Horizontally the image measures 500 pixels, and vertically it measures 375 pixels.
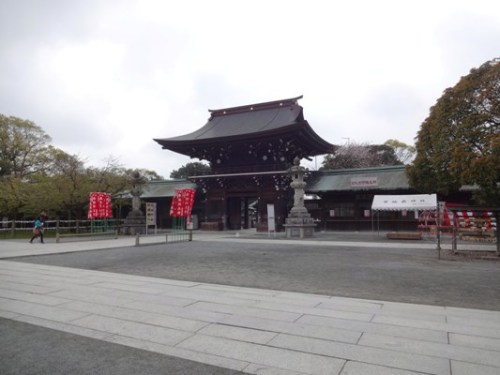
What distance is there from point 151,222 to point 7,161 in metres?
20.4

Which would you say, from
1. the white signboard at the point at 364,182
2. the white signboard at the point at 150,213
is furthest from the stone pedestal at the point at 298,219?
the white signboard at the point at 150,213

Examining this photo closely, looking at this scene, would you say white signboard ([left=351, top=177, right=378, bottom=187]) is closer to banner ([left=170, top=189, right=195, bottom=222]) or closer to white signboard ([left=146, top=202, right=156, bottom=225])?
banner ([left=170, top=189, right=195, bottom=222])

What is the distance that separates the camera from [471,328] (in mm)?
4875

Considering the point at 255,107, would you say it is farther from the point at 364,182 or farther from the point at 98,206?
the point at 98,206

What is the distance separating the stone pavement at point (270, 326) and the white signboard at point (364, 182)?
21879mm

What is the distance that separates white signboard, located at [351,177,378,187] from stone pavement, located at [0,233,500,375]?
21.9 m

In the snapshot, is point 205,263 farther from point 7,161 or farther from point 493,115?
point 7,161

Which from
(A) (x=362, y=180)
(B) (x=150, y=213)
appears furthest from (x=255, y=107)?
(B) (x=150, y=213)

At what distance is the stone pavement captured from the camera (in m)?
3.77

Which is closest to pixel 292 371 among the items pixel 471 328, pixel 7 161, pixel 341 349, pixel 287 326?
pixel 341 349

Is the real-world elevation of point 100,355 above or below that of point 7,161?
below

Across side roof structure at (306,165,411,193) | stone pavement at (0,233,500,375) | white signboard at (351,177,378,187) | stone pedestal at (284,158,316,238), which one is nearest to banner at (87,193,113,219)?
stone pedestal at (284,158,316,238)

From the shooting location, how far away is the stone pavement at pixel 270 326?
12.4 ft

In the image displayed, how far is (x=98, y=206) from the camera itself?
23.9 m
